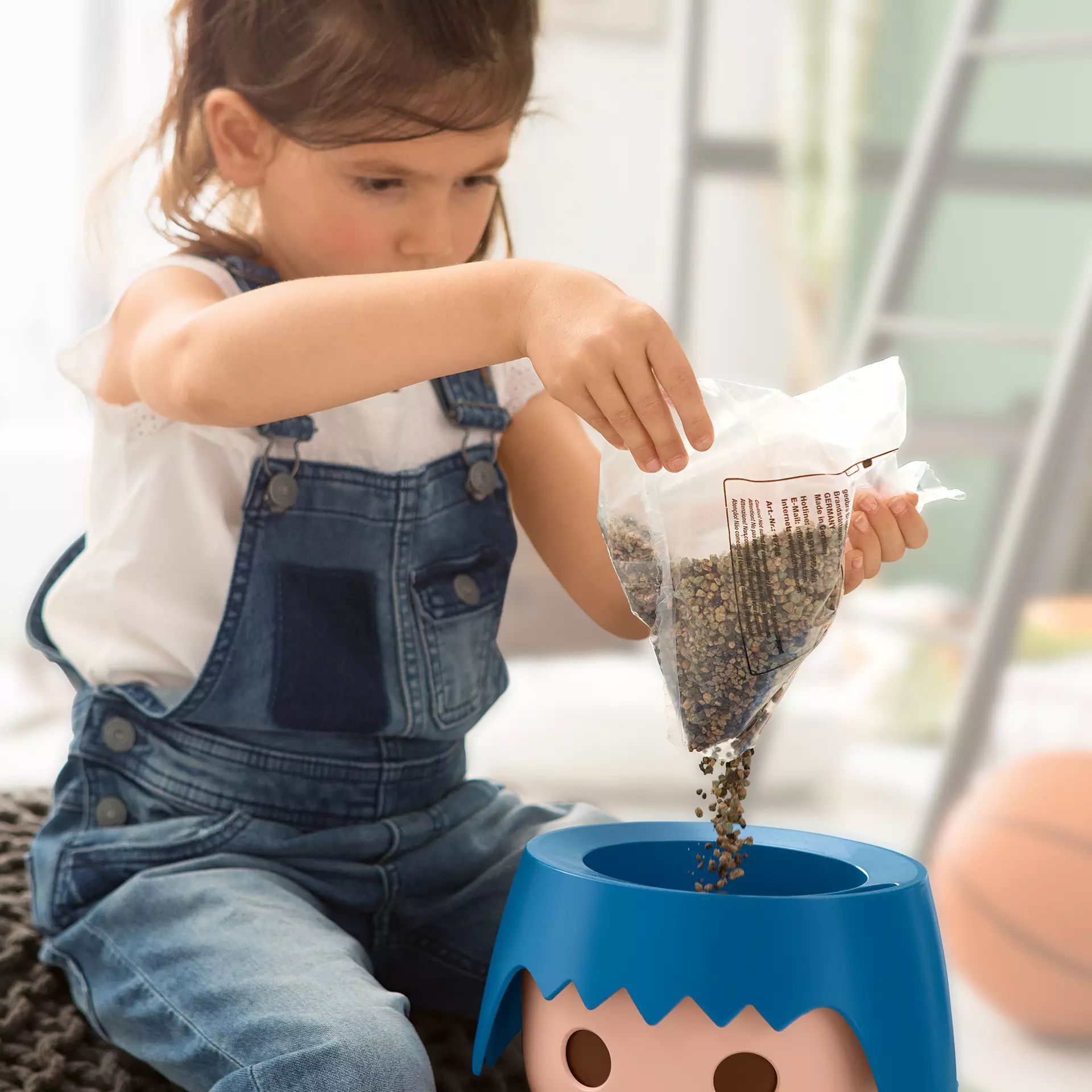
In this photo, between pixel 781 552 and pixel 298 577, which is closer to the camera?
pixel 781 552

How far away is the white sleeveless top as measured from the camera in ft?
2.87

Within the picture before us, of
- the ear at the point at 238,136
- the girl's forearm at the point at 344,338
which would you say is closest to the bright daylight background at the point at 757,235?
the ear at the point at 238,136

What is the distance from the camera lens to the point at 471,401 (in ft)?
3.12

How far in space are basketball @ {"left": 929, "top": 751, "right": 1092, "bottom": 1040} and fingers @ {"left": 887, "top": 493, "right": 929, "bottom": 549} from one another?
103 cm

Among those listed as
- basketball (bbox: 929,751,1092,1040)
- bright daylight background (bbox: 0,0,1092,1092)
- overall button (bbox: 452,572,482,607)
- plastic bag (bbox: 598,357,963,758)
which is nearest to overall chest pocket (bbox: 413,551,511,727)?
overall button (bbox: 452,572,482,607)

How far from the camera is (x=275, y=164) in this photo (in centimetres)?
90

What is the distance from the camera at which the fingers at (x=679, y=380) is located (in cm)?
60

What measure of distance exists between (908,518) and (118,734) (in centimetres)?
49

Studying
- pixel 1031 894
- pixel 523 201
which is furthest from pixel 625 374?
pixel 523 201

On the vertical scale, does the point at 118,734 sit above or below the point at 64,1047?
above

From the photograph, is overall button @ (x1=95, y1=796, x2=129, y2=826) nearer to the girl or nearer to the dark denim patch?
the girl

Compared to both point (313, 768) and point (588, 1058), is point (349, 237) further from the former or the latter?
point (588, 1058)

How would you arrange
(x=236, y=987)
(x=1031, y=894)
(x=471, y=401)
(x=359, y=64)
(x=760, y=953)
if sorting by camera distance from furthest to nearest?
1. (x=1031, y=894)
2. (x=471, y=401)
3. (x=359, y=64)
4. (x=236, y=987)
5. (x=760, y=953)

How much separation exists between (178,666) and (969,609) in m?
2.30
